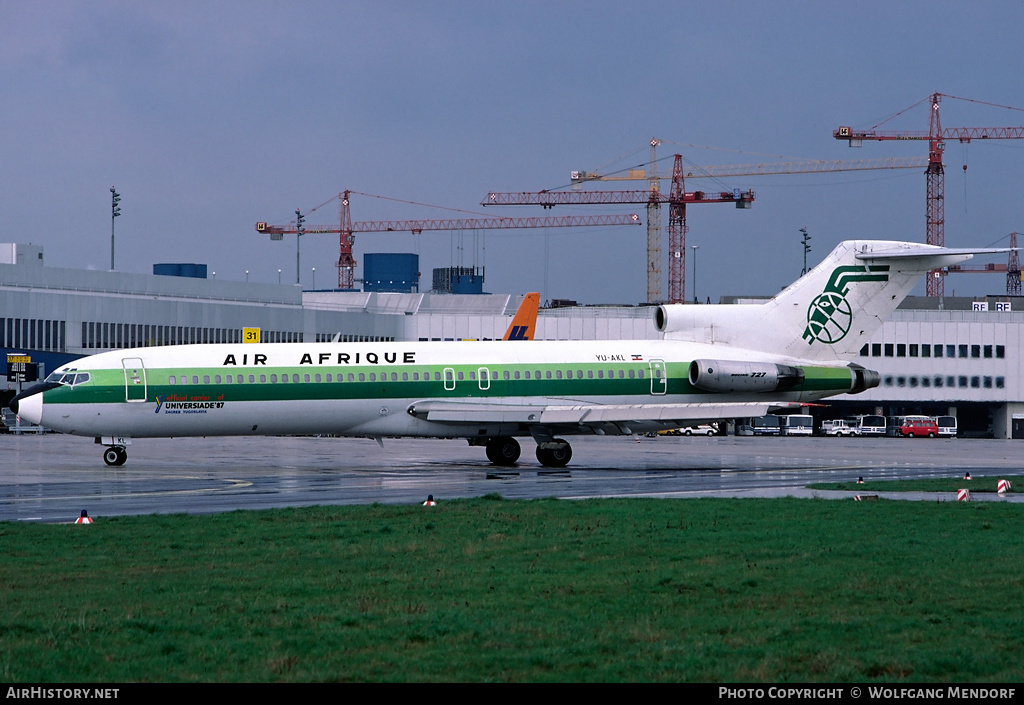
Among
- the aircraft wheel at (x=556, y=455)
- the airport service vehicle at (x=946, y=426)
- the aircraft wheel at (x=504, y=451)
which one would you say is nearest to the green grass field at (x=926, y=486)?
the aircraft wheel at (x=556, y=455)

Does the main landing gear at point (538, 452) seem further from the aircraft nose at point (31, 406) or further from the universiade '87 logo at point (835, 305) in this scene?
the aircraft nose at point (31, 406)

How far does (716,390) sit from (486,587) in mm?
28303

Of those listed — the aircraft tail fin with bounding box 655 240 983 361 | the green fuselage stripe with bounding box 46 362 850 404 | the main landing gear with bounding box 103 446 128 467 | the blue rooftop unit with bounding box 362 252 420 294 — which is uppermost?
the blue rooftop unit with bounding box 362 252 420 294

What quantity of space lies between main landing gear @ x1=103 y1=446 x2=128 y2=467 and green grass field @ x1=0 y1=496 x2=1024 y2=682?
16970mm

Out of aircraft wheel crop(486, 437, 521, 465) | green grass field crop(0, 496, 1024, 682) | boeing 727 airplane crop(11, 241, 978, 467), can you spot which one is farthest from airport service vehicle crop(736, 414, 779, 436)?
green grass field crop(0, 496, 1024, 682)

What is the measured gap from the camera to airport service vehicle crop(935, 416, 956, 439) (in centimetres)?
9181

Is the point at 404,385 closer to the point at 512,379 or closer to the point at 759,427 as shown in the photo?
the point at 512,379

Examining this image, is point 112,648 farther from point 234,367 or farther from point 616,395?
point 616,395

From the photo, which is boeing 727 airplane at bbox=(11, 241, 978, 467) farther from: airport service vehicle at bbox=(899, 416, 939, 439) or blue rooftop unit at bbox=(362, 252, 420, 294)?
Answer: blue rooftop unit at bbox=(362, 252, 420, 294)

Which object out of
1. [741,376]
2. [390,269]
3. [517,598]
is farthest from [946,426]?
[390,269]

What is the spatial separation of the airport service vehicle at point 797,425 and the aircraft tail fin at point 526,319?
34929mm

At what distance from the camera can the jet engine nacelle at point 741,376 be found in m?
41.2

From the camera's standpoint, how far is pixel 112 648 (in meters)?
10.7

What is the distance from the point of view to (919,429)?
88000mm
